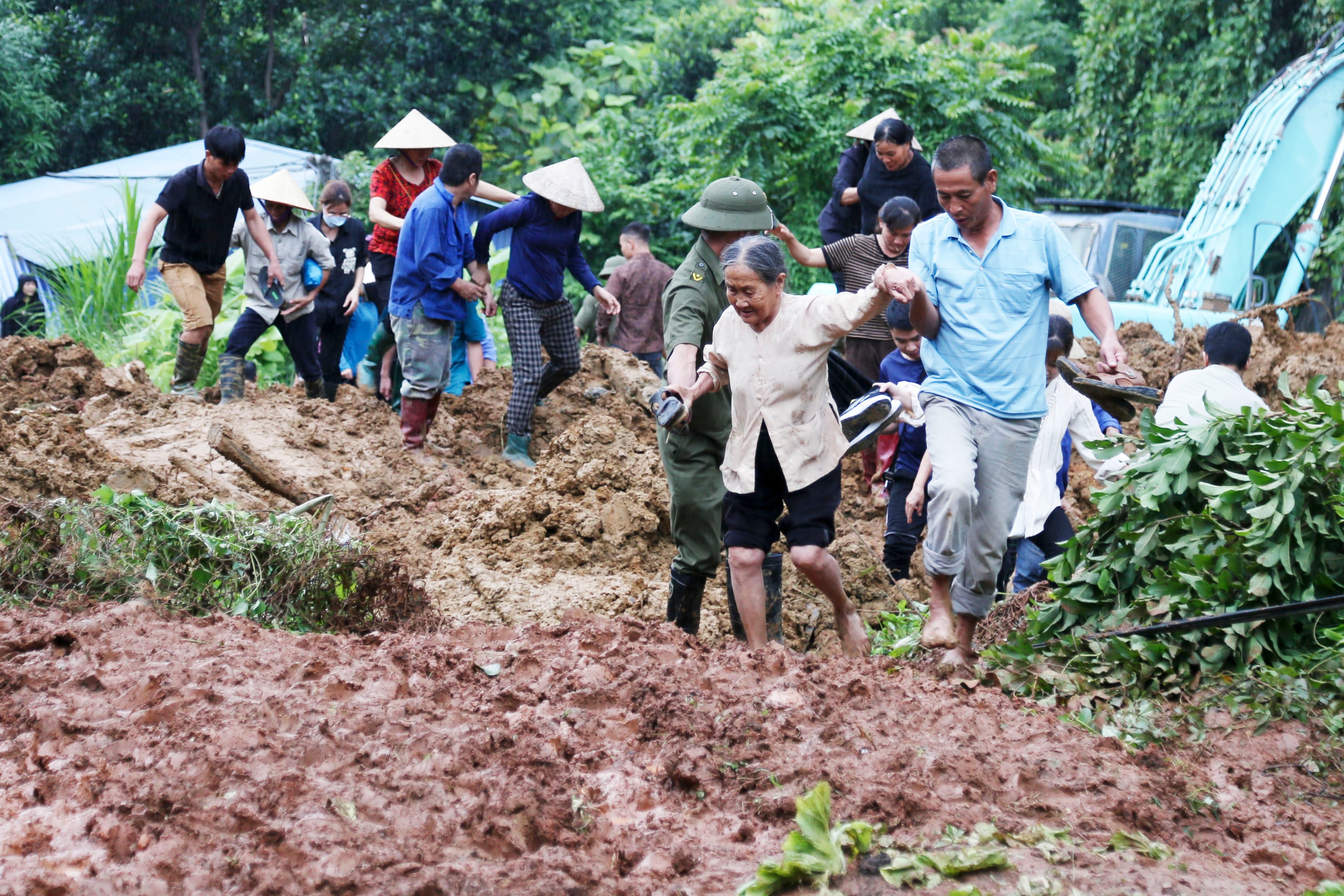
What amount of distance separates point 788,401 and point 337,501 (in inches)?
136

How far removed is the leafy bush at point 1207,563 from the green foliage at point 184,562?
2706 millimetres

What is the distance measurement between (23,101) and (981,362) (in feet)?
63.9

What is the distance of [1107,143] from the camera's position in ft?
63.5

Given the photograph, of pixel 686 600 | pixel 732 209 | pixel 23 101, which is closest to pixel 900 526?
pixel 686 600

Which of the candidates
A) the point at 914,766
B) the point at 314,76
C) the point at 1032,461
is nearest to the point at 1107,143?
the point at 314,76

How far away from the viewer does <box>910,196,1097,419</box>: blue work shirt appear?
4.55 m

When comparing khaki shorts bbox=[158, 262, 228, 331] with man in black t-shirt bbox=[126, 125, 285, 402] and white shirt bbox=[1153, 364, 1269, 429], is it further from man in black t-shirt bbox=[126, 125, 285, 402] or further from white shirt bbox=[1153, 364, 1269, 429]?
white shirt bbox=[1153, 364, 1269, 429]

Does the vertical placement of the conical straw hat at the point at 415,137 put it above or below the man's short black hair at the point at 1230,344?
above

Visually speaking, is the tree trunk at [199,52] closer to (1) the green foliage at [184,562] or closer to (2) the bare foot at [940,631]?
(1) the green foliage at [184,562]

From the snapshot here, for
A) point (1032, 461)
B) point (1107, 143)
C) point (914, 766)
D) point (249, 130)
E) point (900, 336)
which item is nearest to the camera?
point (914, 766)

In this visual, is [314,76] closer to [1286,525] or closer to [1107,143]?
[1107,143]

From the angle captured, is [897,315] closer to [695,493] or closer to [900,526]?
[695,493]

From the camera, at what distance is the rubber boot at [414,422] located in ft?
26.3

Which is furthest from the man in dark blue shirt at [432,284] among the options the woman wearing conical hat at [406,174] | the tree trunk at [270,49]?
the tree trunk at [270,49]
